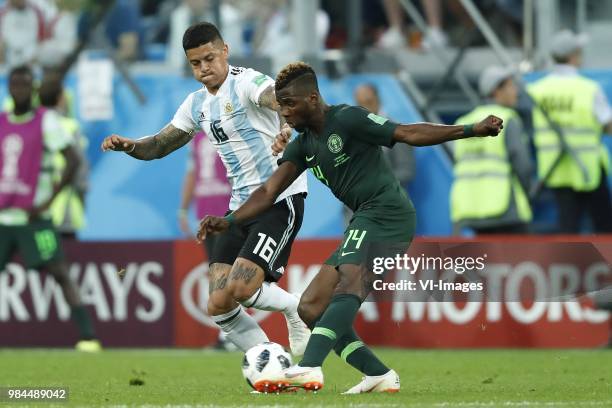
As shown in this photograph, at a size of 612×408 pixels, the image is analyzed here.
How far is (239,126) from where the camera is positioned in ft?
33.7

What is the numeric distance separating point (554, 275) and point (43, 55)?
8469 millimetres

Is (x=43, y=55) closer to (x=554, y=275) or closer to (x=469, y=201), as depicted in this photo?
(x=469, y=201)

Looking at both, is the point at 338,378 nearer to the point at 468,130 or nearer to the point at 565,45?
the point at 468,130

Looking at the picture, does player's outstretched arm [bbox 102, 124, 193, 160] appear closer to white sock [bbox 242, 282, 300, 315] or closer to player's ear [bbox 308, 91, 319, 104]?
white sock [bbox 242, 282, 300, 315]

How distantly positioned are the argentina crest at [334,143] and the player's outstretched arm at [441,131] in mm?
369

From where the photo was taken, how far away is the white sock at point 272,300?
10523 mm

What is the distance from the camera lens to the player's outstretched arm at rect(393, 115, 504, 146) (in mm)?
8578

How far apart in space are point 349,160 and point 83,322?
5892 mm

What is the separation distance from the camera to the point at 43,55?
17172 mm

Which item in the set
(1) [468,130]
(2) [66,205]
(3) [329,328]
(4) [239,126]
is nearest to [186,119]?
(4) [239,126]

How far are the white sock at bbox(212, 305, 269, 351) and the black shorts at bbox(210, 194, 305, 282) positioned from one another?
0.31 m

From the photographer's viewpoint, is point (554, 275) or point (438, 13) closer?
point (554, 275)

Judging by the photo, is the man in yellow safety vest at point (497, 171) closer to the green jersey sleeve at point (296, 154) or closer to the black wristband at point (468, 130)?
the green jersey sleeve at point (296, 154)

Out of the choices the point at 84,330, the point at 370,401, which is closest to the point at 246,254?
the point at 370,401
